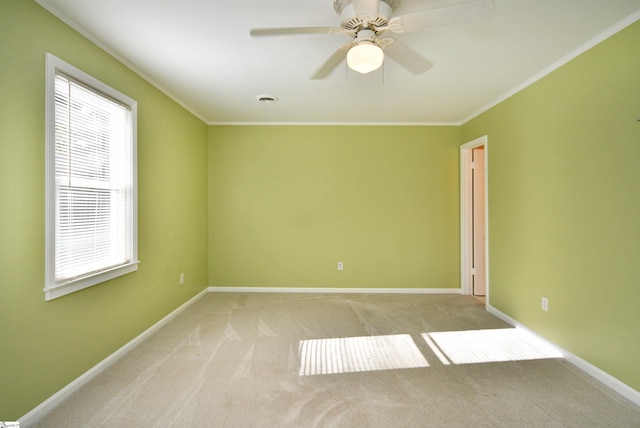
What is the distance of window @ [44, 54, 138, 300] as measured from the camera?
1.89 metres

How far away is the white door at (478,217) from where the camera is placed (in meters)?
4.41

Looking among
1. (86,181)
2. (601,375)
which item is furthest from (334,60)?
(601,375)

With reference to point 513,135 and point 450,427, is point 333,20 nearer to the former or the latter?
point 513,135

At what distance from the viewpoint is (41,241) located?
71.8 inches

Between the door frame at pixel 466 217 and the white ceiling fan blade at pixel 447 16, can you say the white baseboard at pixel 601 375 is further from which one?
the white ceiling fan blade at pixel 447 16

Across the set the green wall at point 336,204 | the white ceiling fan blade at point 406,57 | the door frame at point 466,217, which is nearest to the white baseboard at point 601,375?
the door frame at point 466,217

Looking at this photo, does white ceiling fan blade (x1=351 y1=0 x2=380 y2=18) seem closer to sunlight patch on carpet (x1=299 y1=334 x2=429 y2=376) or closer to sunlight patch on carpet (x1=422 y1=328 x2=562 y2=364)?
sunlight patch on carpet (x1=299 y1=334 x2=429 y2=376)

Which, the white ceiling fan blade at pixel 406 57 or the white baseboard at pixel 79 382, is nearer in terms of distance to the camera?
the white baseboard at pixel 79 382

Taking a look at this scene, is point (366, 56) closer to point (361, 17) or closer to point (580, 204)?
point (361, 17)

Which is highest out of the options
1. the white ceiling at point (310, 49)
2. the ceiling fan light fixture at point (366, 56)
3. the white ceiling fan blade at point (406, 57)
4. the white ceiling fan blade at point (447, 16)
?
the white ceiling at point (310, 49)

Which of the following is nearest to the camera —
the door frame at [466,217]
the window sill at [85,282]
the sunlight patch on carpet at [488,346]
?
the window sill at [85,282]

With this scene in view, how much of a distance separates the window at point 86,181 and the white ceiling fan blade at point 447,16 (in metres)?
2.03

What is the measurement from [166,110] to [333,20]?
2135 millimetres

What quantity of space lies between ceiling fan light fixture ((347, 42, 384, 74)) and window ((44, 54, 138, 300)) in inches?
70.4
